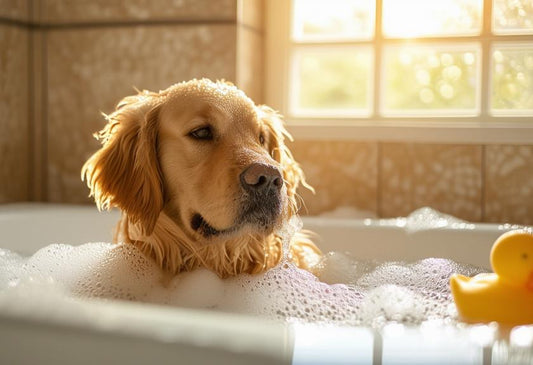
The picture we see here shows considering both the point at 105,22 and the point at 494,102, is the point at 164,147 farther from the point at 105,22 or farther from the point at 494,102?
the point at 494,102

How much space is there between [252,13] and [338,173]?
902 millimetres

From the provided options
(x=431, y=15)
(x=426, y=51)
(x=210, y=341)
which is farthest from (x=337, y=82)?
(x=210, y=341)

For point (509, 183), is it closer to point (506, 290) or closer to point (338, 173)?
point (338, 173)

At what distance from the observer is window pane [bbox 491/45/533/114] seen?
3.09 m

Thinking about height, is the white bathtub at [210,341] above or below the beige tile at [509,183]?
below

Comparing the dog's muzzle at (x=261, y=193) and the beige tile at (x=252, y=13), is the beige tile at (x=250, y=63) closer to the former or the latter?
the beige tile at (x=252, y=13)

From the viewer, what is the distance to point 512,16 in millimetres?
3047

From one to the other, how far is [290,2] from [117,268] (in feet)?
6.46

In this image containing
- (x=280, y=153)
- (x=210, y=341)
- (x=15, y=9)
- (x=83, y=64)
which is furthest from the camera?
(x=83, y=64)

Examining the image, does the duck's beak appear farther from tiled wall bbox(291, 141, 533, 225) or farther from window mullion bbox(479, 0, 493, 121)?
window mullion bbox(479, 0, 493, 121)

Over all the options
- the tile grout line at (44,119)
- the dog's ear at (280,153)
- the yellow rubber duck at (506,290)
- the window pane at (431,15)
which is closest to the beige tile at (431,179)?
the window pane at (431,15)

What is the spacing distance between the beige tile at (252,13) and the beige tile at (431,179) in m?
0.89

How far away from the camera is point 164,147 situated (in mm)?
1911

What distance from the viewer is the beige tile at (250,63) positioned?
10.1 feet
